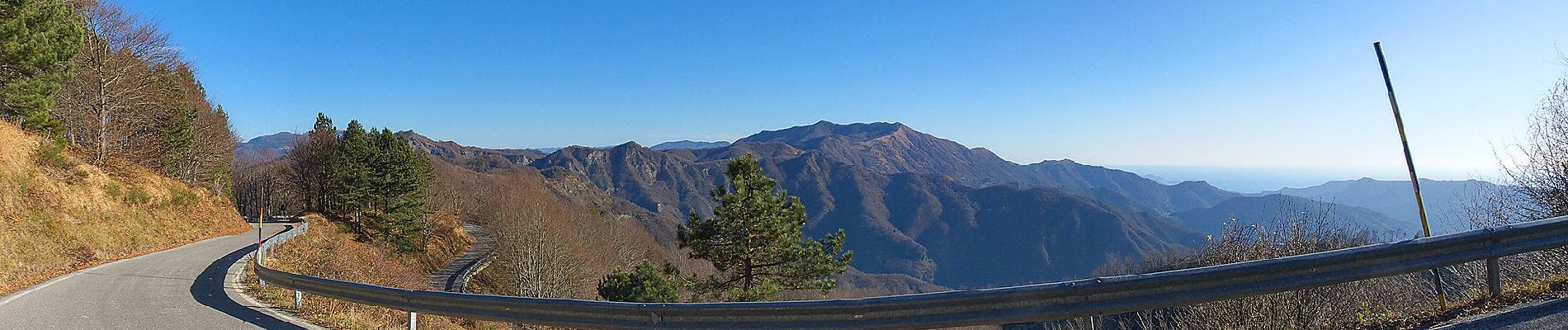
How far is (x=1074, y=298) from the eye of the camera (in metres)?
4.48

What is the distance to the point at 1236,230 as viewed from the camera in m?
12.0

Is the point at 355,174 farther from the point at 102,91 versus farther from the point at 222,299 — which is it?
the point at 222,299

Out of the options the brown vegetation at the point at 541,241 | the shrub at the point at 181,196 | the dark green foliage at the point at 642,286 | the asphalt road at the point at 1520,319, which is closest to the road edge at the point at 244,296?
the asphalt road at the point at 1520,319

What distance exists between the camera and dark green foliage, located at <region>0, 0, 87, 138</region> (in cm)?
1998

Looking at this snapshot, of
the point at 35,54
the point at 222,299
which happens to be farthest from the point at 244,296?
the point at 35,54

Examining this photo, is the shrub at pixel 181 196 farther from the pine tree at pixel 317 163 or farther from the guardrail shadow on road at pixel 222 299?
the pine tree at pixel 317 163

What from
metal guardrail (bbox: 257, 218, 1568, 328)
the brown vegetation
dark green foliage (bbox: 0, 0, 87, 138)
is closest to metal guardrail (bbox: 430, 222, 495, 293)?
the brown vegetation

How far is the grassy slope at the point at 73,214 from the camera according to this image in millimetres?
14430

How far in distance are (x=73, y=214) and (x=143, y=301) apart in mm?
13034

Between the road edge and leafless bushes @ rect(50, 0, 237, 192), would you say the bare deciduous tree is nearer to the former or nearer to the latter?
leafless bushes @ rect(50, 0, 237, 192)

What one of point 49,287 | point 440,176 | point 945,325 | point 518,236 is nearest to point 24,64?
point 49,287

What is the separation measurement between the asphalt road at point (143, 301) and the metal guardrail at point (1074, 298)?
4855 millimetres

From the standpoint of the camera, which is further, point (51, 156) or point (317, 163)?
Answer: point (317, 163)

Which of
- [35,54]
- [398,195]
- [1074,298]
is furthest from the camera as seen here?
[398,195]
